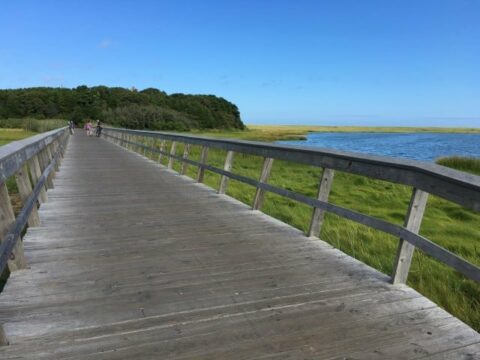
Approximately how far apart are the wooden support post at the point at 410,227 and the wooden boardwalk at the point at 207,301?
112mm

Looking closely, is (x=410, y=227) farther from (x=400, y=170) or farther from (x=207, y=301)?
(x=207, y=301)

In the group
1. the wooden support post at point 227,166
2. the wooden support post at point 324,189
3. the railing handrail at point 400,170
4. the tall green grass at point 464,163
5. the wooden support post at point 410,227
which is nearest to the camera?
the railing handrail at point 400,170

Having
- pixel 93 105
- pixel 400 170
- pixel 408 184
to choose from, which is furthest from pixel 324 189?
pixel 93 105

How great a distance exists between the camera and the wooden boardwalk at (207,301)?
259 cm

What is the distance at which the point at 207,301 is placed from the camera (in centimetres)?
323

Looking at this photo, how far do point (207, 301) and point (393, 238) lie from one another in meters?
4.79

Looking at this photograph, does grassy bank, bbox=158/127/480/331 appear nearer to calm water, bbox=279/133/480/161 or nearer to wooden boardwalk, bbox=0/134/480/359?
wooden boardwalk, bbox=0/134/480/359

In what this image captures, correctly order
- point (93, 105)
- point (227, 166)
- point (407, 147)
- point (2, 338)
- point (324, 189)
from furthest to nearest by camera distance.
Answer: point (93, 105)
point (407, 147)
point (227, 166)
point (324, 189)
point (2, 338)

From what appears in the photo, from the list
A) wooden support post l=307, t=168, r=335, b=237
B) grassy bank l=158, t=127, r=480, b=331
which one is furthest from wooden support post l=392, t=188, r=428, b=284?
wooden support post l=307, t=168, r=335, b=237

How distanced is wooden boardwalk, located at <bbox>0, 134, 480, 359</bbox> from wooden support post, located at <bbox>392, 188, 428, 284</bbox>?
0.11 metres

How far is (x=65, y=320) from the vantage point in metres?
2.92

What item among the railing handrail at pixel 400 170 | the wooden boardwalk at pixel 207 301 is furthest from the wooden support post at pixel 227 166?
the wooden boardwalk at pixel 207 301

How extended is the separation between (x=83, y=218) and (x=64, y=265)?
2.14 m

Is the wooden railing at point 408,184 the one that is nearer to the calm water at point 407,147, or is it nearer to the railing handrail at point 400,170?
the railing handrail at point 400,170
